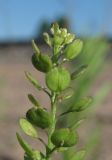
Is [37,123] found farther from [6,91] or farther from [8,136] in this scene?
[6,91]

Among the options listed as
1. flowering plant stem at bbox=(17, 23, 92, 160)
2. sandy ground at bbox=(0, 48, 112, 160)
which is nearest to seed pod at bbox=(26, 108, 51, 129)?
flowering plant stem at bbox=(17, 23, 92, 160)

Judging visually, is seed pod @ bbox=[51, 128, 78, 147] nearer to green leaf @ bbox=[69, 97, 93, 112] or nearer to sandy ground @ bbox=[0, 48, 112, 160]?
green leaf @ bbox=[69, 97, 93, 112]

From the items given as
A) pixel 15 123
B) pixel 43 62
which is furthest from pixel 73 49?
pixel 15 123

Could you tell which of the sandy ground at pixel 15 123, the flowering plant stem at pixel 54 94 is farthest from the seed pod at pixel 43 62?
the sandy ground at pixel 15 123

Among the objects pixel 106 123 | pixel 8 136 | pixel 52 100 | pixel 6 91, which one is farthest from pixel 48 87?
pixel 6 91

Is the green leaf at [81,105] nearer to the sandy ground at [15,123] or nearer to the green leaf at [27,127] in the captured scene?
the green leaf at [27,127]
